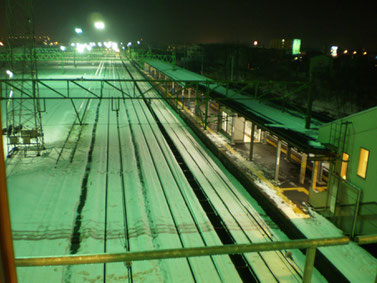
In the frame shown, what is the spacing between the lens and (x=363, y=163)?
5.88 meters

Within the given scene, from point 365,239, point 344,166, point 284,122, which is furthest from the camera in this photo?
point 284,122

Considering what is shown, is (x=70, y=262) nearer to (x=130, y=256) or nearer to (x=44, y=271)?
(x=130, y=256)

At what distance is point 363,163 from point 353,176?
0.37 meters

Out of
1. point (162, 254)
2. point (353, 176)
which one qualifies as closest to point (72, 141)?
point (353, 176)

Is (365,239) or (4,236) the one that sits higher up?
(4,236)

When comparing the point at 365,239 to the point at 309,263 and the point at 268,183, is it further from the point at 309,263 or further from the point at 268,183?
the point at 268,183

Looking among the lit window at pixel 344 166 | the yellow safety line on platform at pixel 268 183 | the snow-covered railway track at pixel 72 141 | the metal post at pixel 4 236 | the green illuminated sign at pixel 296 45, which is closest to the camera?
the metal post at pixel 4 236

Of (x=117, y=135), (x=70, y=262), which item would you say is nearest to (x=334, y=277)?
(x=70, y=262)

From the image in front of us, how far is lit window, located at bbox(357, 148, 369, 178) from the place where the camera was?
580cm

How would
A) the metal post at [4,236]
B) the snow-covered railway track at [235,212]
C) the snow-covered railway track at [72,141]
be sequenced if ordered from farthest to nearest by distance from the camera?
the snow-covered railway track at [72,141] → the snow-covered railway track at [235,212] → the metal post at [4,236]

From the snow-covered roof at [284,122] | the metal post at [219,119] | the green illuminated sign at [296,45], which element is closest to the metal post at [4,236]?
the snow-covered roof at [284,122]

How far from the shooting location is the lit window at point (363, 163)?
19.0ft

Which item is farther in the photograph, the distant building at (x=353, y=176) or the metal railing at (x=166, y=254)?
the distant building at (x=353, y=176)

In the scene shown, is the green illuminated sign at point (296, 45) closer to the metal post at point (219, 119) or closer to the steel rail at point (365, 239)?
the metal post at point (219, 119)
